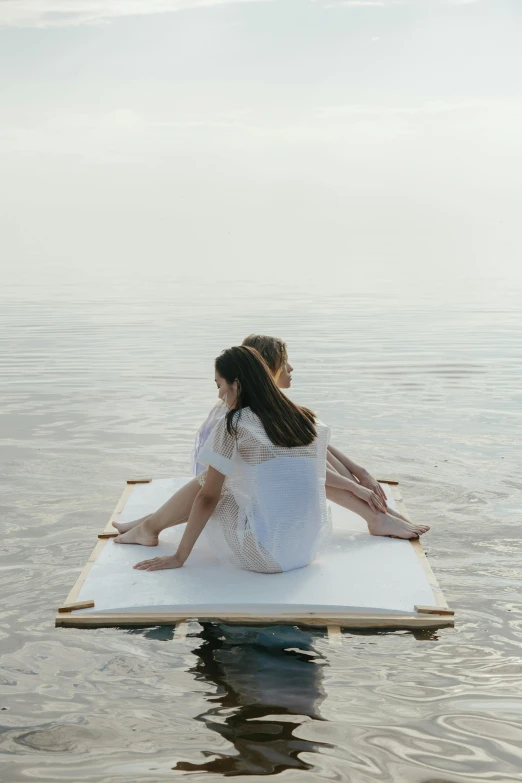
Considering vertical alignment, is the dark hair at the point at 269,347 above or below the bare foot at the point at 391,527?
above

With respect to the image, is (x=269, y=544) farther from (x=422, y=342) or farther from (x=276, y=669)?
(x=422, y=342)

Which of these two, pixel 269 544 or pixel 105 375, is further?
pixel 105 375

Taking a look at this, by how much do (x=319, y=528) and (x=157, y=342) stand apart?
528 inches

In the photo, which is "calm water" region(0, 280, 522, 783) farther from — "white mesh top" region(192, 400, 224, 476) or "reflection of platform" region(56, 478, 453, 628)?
"white mesh top" region(192, 400, 224, 476)

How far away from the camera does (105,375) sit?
47.1 feet

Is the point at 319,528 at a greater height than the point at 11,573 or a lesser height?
greater

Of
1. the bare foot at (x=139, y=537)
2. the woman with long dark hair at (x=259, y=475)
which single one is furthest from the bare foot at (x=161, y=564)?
the bare foot at (x=139, y=537)

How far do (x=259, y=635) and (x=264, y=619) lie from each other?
9 centimetres

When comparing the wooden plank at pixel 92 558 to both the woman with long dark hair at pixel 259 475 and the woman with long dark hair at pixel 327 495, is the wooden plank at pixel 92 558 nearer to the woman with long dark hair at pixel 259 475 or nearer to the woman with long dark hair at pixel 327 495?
the woman with long dark hair at pixel 327 495

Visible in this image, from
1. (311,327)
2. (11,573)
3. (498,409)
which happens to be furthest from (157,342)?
(11,573)

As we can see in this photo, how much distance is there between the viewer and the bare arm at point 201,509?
5316mm

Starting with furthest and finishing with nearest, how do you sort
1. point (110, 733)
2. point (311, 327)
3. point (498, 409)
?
point (311, 327) → point (498, 409) → point (110, 733)

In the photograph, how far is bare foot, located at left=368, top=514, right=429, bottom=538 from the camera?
19.8 ft

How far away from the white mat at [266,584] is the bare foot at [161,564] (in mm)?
37
